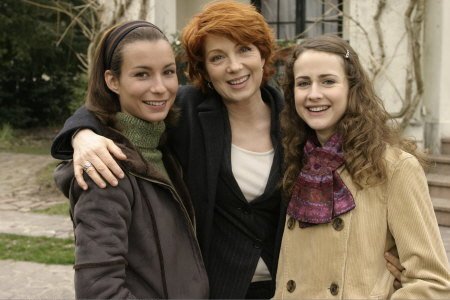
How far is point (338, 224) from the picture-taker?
2086mm

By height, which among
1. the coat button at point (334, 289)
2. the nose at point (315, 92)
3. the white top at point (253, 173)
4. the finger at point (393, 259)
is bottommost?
the coat button at point (334, 289)

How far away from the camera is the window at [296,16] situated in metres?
9.98

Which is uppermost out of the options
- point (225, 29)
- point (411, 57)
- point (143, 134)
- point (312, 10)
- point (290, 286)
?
point (312, 10)

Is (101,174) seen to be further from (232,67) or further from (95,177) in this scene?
(232,67)

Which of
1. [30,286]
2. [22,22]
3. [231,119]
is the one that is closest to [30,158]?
[22,22]

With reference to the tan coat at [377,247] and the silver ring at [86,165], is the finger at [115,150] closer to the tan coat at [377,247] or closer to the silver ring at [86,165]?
the silver ring at [86,165]

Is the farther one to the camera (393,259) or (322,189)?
(322,189)

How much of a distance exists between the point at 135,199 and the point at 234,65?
2.86 feet

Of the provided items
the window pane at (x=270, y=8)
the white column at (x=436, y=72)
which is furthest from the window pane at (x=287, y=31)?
the white column at (x=436, y=72)

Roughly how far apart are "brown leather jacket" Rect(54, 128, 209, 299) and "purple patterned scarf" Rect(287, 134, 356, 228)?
429mm

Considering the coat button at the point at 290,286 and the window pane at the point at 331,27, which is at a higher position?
the window pane at the point at 331,27

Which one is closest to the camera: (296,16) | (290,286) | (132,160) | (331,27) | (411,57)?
(132,160)

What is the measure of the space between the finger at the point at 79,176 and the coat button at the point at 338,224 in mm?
904

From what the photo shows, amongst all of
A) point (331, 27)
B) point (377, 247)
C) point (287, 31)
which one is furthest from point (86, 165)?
point (287, 31)
